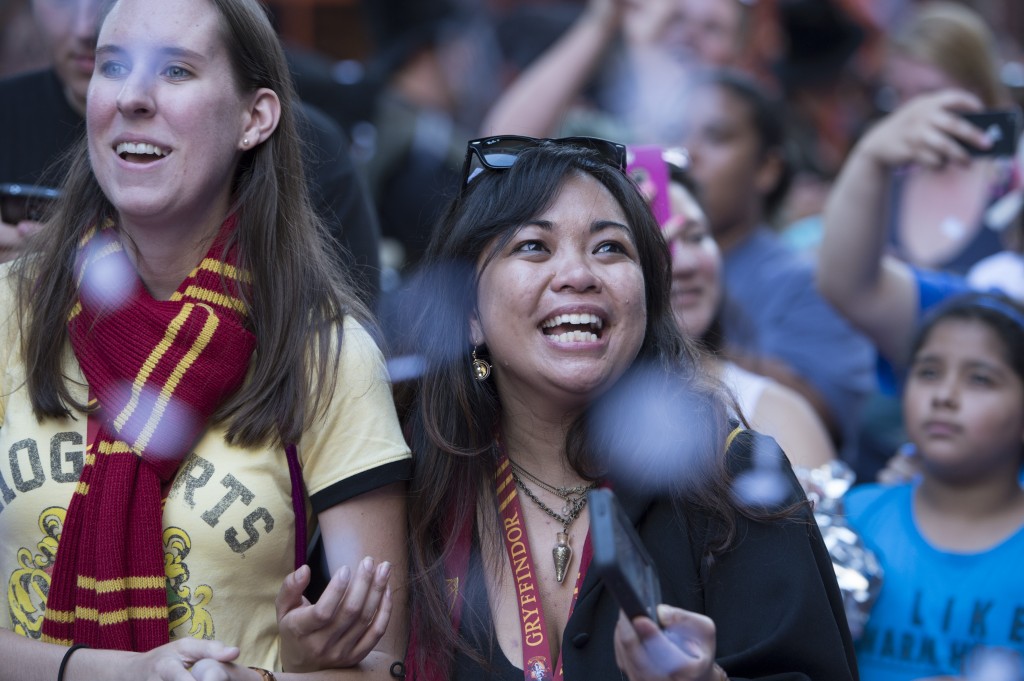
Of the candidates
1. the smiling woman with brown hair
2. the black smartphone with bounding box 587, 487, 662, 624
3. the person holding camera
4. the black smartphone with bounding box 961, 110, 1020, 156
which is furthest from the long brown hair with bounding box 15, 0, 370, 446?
the black smartphone with bounding box 961, 110, 1020, 156

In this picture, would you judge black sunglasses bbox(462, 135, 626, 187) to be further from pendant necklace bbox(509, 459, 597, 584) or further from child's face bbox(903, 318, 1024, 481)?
child's face bbox(903, 318, 1024, 481)

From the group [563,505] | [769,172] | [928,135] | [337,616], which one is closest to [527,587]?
[563,505]

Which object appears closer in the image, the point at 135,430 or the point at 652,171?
the point at 135,430

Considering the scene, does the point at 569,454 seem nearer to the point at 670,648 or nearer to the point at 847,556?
the point at 670,648

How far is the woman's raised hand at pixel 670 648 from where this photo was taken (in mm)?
2055

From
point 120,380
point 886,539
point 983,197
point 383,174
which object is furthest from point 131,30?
point 983,197

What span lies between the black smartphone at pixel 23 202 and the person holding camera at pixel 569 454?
90 centimetres

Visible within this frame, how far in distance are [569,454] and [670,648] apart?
2.27ft

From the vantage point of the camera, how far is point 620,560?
6.31 ft

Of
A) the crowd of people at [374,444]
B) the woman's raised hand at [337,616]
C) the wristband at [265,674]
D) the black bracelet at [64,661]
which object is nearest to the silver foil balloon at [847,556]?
the crowd of people at [374,444]

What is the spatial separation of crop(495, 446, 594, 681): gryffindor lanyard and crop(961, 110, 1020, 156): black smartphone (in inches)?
77.4

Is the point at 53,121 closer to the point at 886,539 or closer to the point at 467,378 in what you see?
the point at 467,378

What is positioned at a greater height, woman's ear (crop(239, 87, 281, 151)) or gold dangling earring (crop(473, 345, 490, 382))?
woman's ear (crop(239, 87, 281, 151))

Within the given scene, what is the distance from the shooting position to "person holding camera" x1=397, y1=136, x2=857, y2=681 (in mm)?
2441
